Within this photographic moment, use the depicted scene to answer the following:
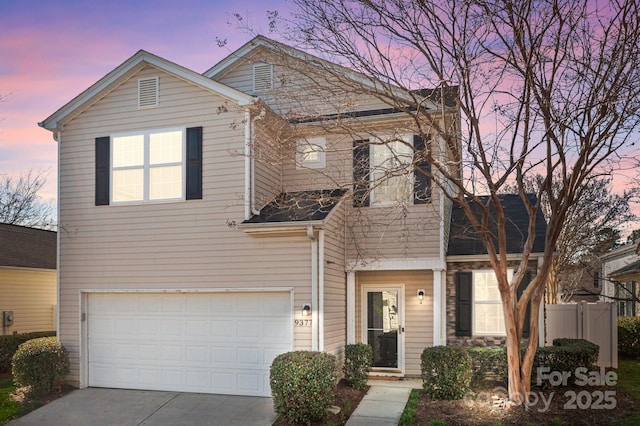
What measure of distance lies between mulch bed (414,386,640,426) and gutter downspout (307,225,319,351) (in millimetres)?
2164

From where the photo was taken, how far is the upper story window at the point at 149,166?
11.9 meters

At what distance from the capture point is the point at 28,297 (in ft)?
58.6

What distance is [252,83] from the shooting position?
47.6 ft

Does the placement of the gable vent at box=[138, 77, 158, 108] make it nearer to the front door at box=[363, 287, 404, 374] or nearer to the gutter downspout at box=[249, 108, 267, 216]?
the gutter downspout at box=[249, 108, 267, 216]

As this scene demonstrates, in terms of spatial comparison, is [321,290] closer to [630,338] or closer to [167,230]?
[167,230]

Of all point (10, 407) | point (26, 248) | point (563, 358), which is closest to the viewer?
point (563, 358)

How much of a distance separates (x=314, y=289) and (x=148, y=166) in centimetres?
430

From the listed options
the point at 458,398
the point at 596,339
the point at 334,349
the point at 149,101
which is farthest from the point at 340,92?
the point at 596,339

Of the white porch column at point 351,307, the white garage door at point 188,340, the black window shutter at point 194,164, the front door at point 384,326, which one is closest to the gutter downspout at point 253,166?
the black window shutter at point 194,164

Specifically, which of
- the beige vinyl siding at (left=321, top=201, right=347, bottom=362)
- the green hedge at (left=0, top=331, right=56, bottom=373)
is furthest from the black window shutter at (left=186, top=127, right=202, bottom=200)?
the green hedge at (left=0, top=331, right=56, bottom=373)

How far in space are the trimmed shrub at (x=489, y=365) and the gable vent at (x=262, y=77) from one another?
7629 millimetres

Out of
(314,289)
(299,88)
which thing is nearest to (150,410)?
(314,289)

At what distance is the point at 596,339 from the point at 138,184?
428 inches

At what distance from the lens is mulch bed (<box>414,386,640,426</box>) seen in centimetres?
943
